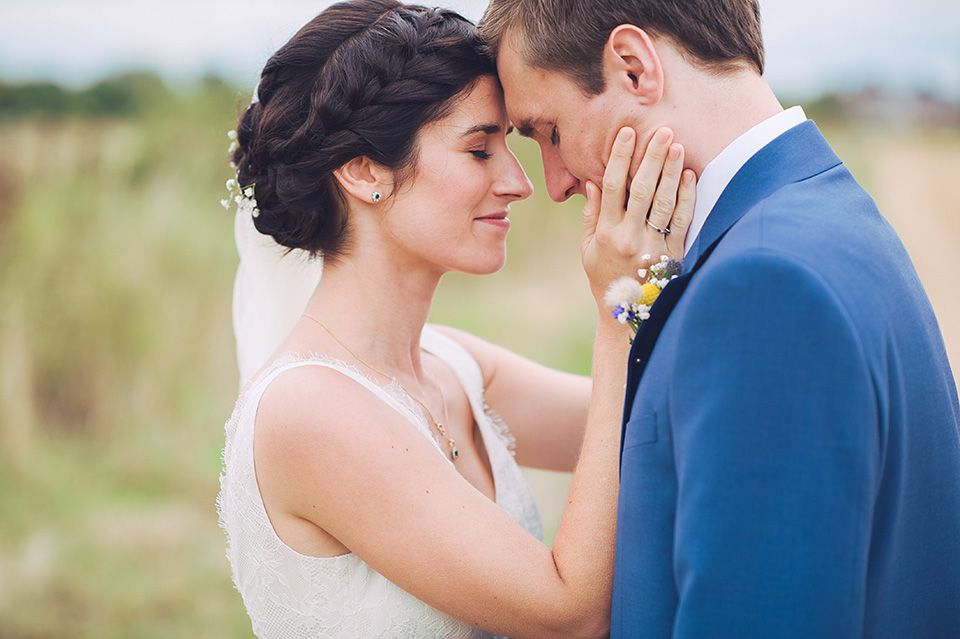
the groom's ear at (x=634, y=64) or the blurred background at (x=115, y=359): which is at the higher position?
the groom's ear at (x=634, y=64)

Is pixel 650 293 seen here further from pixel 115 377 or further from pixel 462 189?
pixel 115 377

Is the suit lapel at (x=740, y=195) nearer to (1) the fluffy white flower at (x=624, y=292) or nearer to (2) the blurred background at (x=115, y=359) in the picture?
(1) the fluffy white flower at (x=624, y=292)

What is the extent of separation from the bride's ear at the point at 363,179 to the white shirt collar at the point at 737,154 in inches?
39.6

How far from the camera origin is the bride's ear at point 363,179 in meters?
2.45

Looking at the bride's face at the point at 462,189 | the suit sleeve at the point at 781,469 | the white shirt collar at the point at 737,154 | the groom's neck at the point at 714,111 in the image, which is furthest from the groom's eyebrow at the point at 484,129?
the suit sleeve at the point at 781,469

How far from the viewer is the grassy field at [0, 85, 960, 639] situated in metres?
5.29

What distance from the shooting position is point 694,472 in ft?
4.66

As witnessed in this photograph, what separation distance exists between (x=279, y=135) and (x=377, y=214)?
1.26ft

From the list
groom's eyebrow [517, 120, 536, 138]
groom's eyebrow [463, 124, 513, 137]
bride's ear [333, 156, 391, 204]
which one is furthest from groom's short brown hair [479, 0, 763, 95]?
bride's ear [333, 156, 391, 204]

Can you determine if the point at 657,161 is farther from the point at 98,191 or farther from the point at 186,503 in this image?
the point at 98,191

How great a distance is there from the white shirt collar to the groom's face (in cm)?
26

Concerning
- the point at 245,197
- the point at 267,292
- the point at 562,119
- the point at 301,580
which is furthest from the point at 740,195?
the point at 267,292

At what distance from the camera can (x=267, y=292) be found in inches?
119

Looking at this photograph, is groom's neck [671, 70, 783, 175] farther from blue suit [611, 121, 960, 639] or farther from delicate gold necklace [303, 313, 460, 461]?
delicate gold necklace [303, 313, 460, 461]
